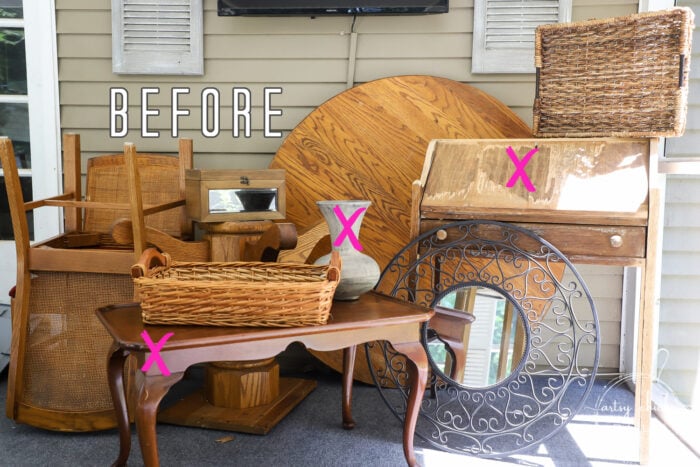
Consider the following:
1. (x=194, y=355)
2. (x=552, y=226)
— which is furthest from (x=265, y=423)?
(x=552, y=226)

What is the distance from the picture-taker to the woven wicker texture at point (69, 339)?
2561 millimetres

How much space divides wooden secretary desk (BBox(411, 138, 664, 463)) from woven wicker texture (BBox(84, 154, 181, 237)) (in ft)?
4.07

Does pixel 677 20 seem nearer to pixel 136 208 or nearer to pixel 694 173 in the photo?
pixel 694 173

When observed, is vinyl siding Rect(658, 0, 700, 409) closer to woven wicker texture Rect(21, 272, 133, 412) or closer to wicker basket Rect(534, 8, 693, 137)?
wicker basket Rect(534, 8, 693, 137)

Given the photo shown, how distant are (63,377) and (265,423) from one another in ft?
2.64

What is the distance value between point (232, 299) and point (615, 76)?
65.8 inches

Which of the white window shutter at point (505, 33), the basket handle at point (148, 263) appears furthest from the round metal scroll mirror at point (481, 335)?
the white window shutter at point (505, 33)

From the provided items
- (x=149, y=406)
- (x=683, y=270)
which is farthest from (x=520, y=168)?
(x=149, y=406)

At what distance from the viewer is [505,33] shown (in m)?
3.22

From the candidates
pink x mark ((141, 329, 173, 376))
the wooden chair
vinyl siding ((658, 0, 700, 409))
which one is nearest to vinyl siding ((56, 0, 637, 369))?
vinyl siding ((658, 0, 700, 409))

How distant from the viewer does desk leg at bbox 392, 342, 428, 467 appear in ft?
7.00

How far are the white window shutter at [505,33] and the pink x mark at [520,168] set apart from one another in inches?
31.5

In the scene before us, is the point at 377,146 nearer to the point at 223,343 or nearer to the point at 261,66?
the point at 261,66

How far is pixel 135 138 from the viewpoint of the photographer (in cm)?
340
